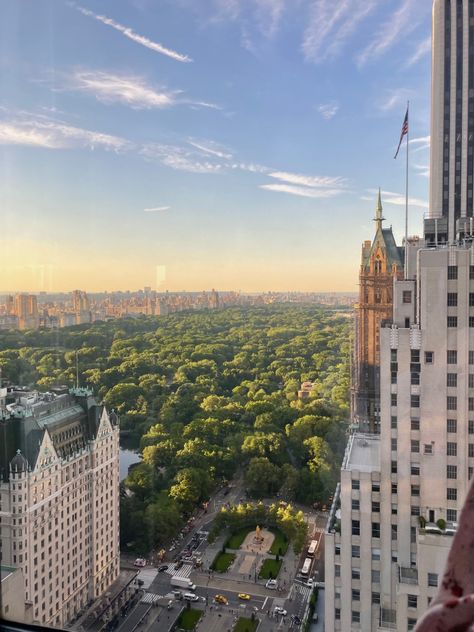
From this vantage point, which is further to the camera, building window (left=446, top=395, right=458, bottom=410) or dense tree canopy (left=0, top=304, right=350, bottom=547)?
dense tree canopy (left=0, top=304, right=350, bottom=547)

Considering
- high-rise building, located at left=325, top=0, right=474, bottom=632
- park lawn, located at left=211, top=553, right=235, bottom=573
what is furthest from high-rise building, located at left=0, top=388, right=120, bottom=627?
high-rise building, located at left=325, top=0, right=474, bottom=632

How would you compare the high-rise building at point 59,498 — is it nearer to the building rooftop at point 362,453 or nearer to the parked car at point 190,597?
the parked car at point 190,597

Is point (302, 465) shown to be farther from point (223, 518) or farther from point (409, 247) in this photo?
point (409, 247)

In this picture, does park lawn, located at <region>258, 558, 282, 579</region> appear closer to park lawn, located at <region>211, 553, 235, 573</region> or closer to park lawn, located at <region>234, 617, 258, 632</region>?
park lawn, located at <region>211, 553, 235, 573</region>

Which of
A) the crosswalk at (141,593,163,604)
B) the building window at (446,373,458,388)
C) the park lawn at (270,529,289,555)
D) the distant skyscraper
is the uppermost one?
the distant skyscraper

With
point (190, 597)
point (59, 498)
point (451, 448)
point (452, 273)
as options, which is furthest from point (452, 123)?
point (190, 597)

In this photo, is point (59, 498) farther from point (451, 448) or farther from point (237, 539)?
point (451, 448)
